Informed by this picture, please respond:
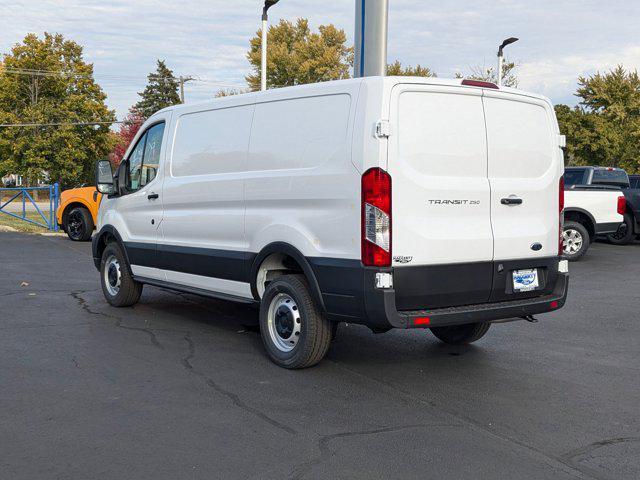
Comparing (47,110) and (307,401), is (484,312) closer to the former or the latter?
(307,401)

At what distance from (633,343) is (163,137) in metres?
5.06

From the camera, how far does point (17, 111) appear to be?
44312mm

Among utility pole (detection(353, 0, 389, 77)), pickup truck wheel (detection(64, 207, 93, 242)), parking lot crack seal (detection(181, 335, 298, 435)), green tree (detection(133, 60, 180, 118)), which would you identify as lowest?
parking lot crack seal (detection(181, 335, 298, 435))

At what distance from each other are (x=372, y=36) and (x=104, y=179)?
14.3ft

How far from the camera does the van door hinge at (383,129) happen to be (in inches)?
193

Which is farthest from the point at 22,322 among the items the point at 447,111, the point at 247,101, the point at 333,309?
the point at 447,111

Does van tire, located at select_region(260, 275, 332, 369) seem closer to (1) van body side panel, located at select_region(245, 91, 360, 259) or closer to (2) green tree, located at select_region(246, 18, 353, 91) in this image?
(1) van body side panel, located at select_region(245, 91, 360, 259)

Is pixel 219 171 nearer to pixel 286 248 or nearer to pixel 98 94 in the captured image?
pixel 286 248

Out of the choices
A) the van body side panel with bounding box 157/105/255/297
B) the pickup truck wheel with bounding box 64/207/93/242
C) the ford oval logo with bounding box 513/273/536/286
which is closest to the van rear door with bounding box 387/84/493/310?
the ford oval logo with bounding box 513/273/536/286

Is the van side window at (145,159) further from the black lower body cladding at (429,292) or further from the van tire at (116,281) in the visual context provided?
the black lower body cladding at (429,292)

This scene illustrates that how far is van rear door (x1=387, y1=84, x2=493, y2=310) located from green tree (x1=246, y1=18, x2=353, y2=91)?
5106cm

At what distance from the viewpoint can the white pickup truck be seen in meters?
14.6

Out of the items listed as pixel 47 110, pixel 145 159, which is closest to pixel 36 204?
pixel 145 159

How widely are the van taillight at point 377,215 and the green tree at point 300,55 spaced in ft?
169
